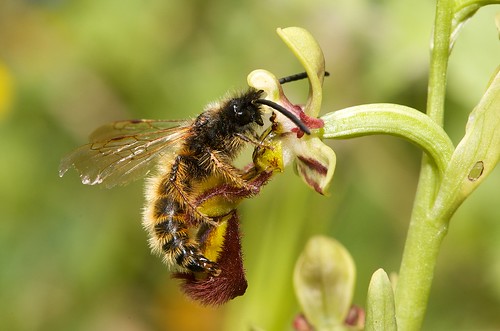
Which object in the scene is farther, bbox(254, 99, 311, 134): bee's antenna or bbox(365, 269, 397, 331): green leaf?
bbox(254, 99, 311, 134): bee's antenna

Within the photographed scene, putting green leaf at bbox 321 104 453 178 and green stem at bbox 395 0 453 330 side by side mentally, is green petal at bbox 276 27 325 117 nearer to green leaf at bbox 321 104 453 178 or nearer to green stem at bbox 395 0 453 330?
green leaf at bbox 321 104 453 178

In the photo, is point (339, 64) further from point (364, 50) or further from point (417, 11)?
point (417, 11)

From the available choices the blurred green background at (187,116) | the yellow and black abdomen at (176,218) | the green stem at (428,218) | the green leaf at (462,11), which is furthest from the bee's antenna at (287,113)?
the blurred green background at (187,116)

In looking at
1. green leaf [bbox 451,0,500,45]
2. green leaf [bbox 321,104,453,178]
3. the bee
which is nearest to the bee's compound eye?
the bee

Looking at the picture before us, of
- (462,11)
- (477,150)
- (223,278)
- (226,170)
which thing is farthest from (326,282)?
(462,11)

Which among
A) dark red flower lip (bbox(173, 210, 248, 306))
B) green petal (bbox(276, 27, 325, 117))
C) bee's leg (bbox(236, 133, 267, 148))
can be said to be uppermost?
green petal (bbox(276, 27, 325, 117))

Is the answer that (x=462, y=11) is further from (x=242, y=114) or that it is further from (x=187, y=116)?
(x=187, y=116)

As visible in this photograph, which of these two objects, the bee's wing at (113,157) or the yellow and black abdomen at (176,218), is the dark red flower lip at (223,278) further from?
the bee's wing at (113,157)
